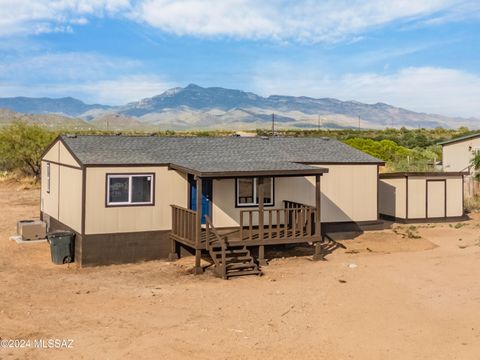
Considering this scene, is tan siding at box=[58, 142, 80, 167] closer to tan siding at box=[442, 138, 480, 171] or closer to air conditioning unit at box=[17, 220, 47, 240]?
air conditioning unit at box=[17, 220, 47, 240]

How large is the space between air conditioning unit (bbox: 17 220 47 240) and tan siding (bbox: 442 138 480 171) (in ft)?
81.2

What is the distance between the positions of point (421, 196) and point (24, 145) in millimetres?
27154

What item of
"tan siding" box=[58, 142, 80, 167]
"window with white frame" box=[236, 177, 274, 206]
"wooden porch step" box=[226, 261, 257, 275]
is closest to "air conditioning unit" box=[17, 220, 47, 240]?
"tan siding" box=[58, 142, 80, 167]

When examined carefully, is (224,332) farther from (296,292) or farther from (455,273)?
(455,273)

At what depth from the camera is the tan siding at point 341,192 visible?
1736 centimetres

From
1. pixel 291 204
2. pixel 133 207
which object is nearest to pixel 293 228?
pixel 291 204

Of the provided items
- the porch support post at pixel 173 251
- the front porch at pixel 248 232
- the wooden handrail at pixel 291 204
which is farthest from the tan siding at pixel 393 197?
the porch support post at pixel 173 251

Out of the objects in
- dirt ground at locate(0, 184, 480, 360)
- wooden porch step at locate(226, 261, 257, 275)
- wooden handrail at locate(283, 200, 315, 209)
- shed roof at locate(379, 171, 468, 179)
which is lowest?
dirt ground at locate(0, 184, 480, 360)

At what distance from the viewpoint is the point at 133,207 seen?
15.2m

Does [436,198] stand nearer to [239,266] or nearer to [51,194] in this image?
[239,266]

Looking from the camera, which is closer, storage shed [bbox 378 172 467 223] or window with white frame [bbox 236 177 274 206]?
window with white frame [bbox 236 177 274 206]

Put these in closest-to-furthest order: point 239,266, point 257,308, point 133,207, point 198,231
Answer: point 257,308, point 239,266, point 198,231, point 133,207

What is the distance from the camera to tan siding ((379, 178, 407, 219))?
21.7 m

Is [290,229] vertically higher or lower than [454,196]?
lower
